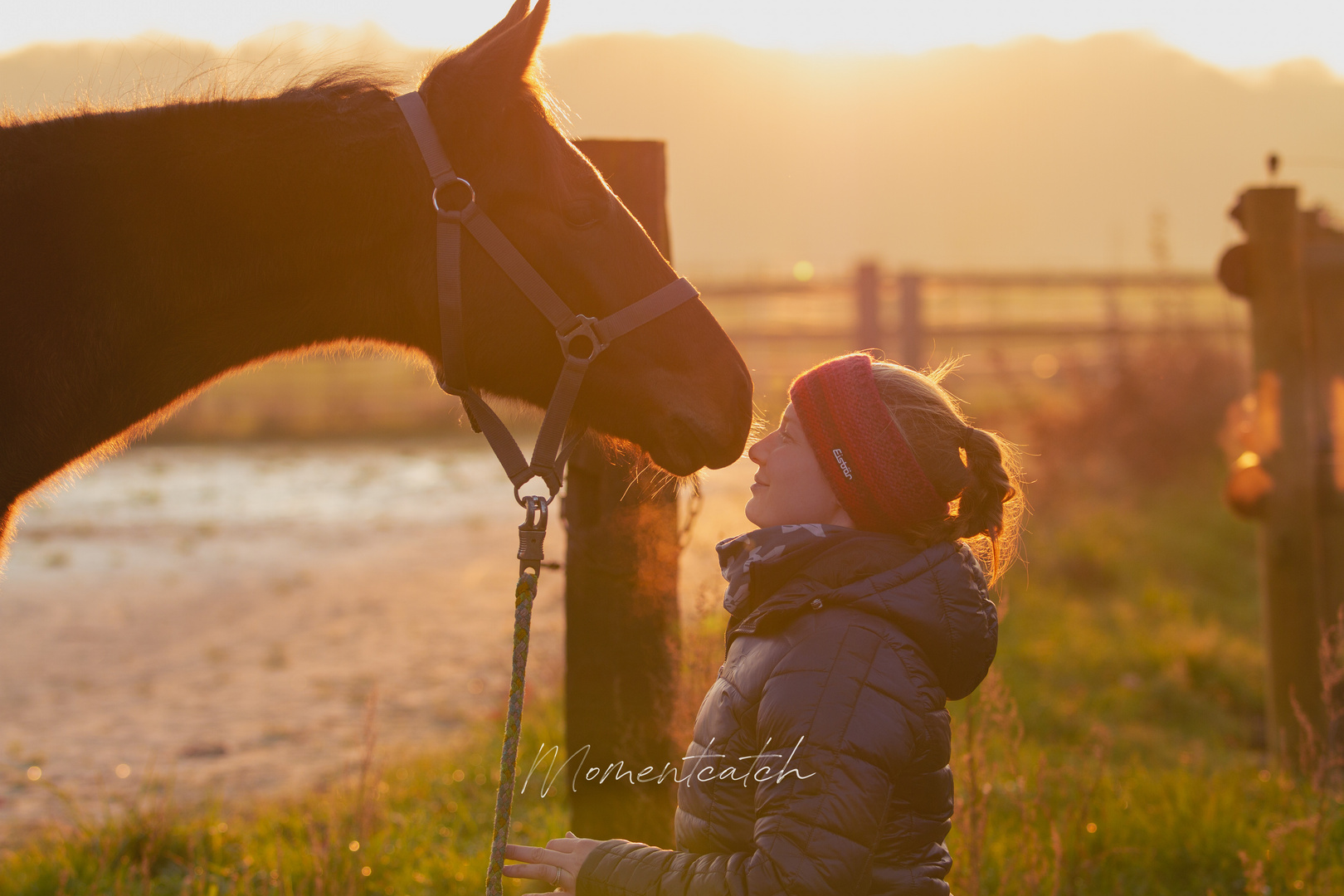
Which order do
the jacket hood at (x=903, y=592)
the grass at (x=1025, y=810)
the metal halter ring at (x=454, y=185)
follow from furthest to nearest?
the grass at (x=1025, y=810), the metal halter ring at (x=454, y=185), the jacket hood at (x=903, y=592)

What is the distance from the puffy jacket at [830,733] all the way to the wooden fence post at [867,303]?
312 inches

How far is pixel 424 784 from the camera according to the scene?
390cm

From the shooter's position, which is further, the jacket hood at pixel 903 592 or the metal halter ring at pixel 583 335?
the metal halter ring at pixel 583 335

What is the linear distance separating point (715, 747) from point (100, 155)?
63.0 inches

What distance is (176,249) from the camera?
192 cm

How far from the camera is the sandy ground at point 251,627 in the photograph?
470 cm

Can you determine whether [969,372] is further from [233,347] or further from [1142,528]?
[233,347]

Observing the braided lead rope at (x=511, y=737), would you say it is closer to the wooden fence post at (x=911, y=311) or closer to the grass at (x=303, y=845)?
the grass at (x=303, y=845)

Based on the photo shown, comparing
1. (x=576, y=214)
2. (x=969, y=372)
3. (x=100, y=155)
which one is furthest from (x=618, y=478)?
(x=969, y=372)

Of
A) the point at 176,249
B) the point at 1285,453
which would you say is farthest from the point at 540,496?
the point at 1285,453

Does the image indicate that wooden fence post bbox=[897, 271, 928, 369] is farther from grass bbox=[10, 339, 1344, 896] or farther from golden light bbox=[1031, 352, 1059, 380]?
grass bbox=[10, 339, 1344, 896]

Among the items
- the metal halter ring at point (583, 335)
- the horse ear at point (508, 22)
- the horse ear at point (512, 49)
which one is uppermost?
the horse ear at point (508, 22)

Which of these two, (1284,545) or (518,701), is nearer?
(518,701)

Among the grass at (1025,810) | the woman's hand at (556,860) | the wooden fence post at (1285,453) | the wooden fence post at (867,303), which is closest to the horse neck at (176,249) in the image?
the woman's hand at (556,860)
